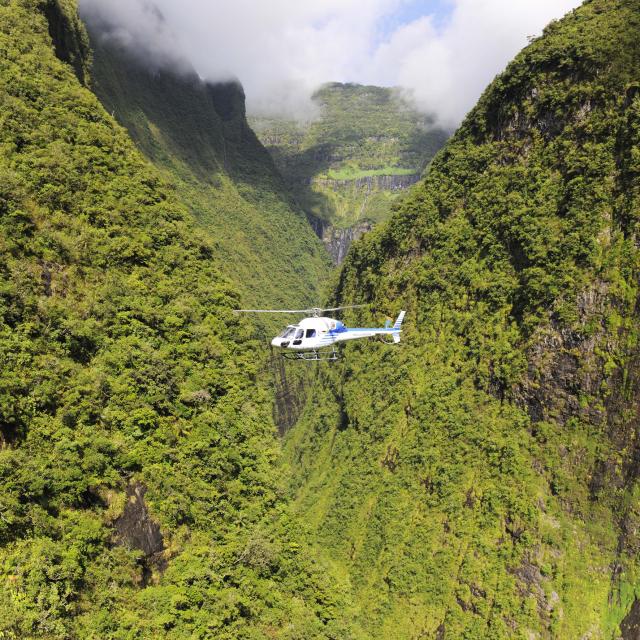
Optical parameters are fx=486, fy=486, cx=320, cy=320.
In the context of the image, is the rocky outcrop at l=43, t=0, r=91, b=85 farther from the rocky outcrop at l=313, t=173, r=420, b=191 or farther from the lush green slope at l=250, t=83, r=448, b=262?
the rocky outcrop at l=313, t=173, r=420, b=191

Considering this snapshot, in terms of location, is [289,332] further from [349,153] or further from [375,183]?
[349,153]

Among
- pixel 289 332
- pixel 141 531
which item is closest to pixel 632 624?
pixel 289 332

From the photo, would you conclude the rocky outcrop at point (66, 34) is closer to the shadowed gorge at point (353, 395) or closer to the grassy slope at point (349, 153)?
the shadowed gorge at point (353, 395)

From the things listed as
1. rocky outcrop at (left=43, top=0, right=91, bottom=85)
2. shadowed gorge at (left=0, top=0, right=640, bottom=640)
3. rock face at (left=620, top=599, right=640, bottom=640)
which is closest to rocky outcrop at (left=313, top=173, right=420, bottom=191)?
shadowed gorge at (left=0, top=0, right=640, bottom=640)

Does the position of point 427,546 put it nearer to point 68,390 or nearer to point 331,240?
point 68,390

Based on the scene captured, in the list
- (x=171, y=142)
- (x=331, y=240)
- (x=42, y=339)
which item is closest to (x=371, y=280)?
(x=42, y=339)

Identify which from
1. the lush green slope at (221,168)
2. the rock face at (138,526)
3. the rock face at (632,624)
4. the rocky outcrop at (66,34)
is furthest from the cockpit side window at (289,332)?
the lush green slope at (221,168)
